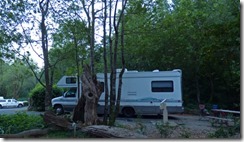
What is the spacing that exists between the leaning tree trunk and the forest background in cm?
128

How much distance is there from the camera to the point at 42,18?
25.7ft

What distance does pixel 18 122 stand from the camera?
20.4 feet

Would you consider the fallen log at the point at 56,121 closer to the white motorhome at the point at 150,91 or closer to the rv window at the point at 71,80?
the rv window at the point at 71,80

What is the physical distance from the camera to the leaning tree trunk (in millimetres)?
6320

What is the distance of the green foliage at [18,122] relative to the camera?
589cm

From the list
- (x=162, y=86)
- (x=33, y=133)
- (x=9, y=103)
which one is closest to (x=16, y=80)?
(x=9, y=103)

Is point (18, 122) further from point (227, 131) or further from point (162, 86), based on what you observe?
point (162, 86)

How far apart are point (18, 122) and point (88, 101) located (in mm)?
1462

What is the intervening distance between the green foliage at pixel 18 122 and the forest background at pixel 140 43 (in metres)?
0.52

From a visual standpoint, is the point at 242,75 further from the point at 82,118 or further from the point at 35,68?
the point at 35,68

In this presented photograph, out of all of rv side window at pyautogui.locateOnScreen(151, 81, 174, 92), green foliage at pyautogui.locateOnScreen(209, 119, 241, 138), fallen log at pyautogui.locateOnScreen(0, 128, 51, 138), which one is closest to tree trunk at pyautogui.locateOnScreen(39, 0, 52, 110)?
fallen log at pyautogui.locateOnScreen(0, 128, 51, 138)

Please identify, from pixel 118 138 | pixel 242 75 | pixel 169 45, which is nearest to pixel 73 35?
pixel 169 45

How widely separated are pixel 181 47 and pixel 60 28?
3822 millimetres

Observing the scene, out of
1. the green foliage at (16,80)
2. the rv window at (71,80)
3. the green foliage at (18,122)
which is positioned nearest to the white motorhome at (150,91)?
the rv window at (71,80)
